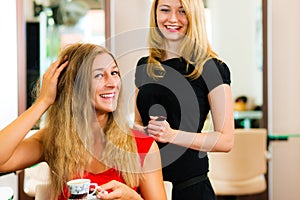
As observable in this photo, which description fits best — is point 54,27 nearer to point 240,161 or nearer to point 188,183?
point 240,161

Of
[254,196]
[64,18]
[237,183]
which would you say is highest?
[64,18]

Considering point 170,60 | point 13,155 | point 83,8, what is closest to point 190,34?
point 170,60

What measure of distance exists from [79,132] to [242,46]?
2.32 m

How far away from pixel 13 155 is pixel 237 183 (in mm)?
1693

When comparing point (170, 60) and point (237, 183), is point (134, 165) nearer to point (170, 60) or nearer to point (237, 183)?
point (170, 60)

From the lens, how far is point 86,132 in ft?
5.16

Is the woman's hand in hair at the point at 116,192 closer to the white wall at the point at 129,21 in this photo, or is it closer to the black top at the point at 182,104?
the black top at the point at 182,104

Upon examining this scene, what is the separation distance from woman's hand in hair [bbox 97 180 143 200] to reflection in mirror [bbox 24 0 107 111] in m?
2.01

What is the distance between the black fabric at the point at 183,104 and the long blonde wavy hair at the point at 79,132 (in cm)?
17

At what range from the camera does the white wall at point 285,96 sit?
3.59m

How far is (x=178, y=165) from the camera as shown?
167 centimetres

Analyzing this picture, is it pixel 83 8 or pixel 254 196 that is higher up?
pixel 83 8

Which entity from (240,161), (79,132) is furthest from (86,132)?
(240,161)

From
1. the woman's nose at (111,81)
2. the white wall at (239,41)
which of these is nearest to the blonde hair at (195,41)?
the woman's nose at (111,81)
